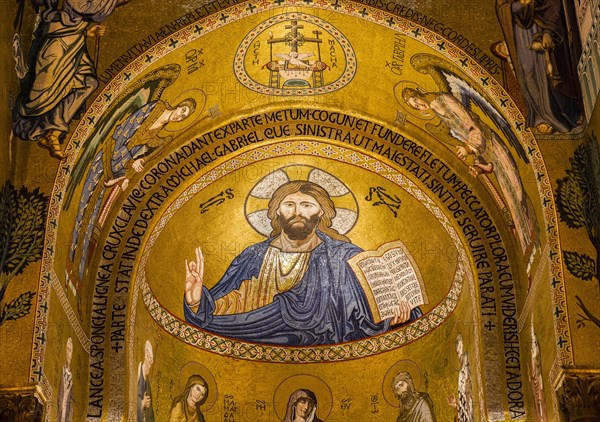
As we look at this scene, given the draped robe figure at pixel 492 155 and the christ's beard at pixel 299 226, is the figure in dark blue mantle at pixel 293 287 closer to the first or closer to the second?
the christ's beard at pixel 299 226

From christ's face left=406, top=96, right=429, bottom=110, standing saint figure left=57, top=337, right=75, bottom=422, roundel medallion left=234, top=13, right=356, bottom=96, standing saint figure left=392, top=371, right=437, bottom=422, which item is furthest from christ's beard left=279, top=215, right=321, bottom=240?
standing saint figure left=57, top=337, right=75, bottom=422

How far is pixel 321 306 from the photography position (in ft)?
62.2

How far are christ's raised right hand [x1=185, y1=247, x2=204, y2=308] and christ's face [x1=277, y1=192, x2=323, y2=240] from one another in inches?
55.5

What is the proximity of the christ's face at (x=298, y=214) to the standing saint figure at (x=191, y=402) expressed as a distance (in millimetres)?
2678

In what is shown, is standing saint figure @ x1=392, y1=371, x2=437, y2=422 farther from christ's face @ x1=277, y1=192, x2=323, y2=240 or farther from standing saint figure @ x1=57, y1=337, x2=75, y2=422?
standing saint figure @ x1=57, y1=337, x2=75, y2=422

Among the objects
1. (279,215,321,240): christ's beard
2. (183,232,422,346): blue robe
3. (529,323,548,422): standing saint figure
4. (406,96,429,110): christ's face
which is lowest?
(529,323,548,422): standing saint figure

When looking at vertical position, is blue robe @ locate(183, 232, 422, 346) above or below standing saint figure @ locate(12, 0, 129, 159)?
below

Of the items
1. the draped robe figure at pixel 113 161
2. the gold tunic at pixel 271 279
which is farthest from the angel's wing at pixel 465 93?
the gold tunic at pixel 271 279

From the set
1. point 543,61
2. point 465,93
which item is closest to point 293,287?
point 465,93

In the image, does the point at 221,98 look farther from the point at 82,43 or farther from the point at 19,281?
the point at 19,281

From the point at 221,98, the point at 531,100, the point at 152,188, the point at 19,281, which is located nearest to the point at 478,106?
the point at 531,100

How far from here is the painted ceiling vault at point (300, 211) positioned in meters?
15.0

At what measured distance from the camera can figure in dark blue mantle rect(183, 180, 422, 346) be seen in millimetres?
18656

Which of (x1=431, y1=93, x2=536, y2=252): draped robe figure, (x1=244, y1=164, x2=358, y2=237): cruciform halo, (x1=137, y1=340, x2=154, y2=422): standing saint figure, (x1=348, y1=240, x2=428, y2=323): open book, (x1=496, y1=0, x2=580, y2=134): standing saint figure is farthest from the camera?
(x1=244, y1=164, x2=358, y2=237): cruciform halo
